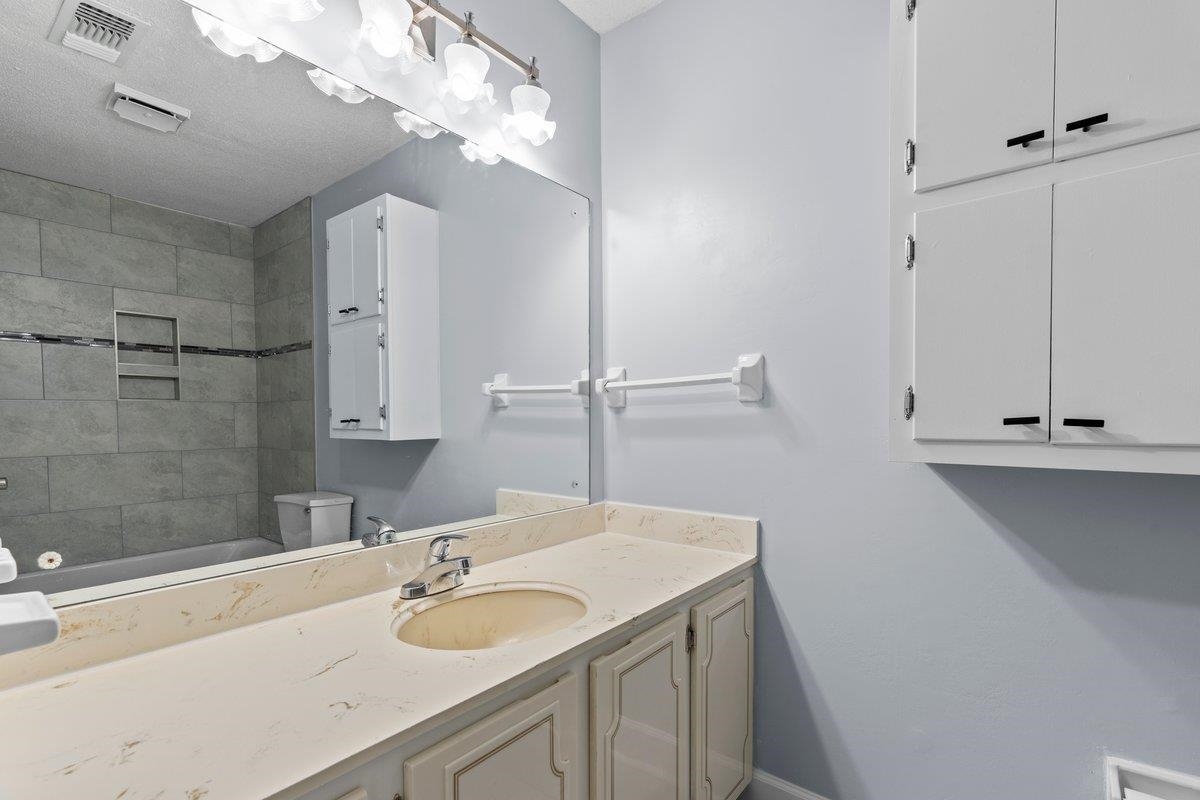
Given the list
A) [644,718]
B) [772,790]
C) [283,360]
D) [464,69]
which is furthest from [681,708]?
[464,69]

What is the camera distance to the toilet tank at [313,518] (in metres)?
1.18

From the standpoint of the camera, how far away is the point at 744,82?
167 cm

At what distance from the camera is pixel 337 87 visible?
126 cm

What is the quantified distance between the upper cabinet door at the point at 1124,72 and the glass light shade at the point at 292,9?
140 cm

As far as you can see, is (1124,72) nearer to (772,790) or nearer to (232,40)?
(232,40)

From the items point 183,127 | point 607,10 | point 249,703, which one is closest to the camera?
point 249,703

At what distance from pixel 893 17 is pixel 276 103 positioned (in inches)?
51.6

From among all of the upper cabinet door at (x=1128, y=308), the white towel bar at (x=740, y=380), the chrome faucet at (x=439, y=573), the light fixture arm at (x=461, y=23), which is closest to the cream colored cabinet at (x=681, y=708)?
the chrome faucet at (x=439, y=573)

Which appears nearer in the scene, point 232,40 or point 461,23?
point 232,40

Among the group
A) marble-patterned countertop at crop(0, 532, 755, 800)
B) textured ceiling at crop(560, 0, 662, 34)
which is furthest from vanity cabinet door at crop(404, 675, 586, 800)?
textured ceiling at crop(560, 0, 662, 34)

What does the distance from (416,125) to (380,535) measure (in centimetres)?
101

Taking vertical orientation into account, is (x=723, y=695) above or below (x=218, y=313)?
below

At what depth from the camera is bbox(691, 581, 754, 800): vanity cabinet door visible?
138 centimetres

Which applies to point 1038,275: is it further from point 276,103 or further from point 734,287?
point 276,103
